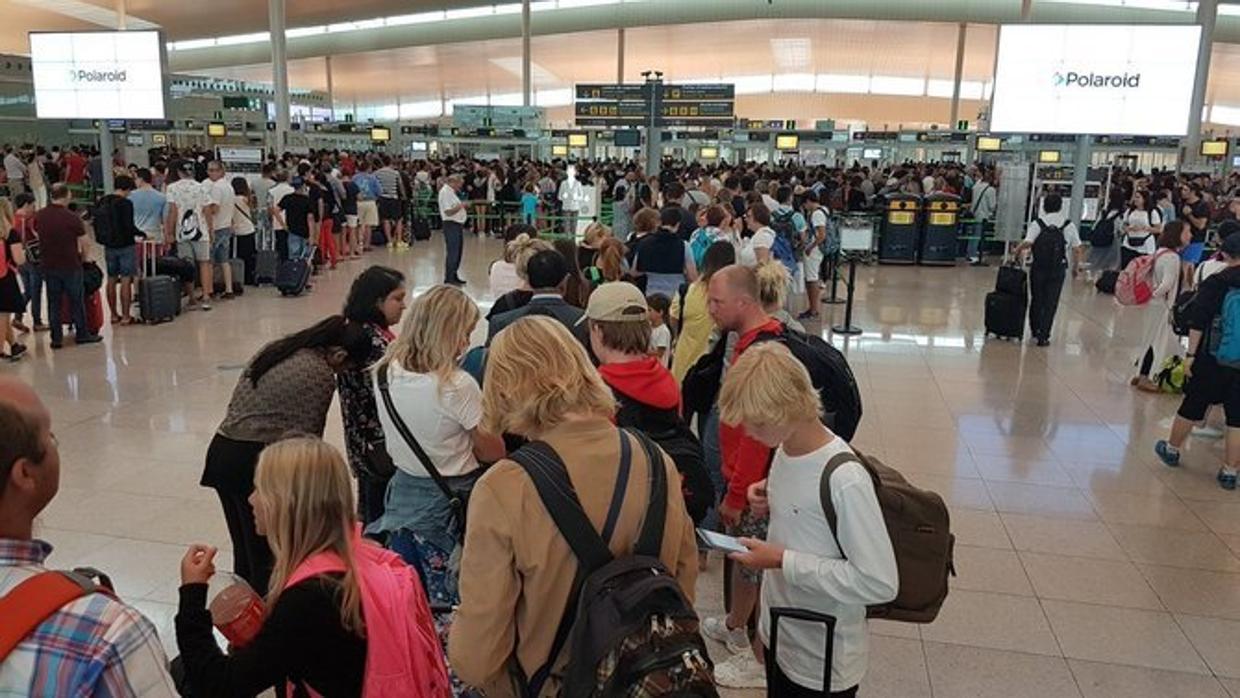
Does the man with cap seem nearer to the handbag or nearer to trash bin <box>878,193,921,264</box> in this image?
the handbag

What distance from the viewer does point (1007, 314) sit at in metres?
9.56

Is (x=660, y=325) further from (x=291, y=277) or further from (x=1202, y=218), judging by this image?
(x=1202, y=218)

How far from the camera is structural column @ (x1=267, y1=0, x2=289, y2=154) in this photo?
20016mm

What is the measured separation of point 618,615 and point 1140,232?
13665 millimetres

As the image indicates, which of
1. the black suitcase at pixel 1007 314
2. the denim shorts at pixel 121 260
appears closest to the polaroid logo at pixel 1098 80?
the black suitcase at pixel 1007 314

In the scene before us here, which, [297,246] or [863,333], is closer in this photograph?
[863,333]

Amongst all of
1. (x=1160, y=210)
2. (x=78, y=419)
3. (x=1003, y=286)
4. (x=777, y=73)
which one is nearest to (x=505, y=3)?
(x=777, y=73)

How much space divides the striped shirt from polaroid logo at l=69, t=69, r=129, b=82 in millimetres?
12755

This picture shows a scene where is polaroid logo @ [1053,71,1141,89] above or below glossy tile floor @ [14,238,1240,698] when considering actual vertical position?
above

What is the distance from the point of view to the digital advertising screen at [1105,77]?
967 cm

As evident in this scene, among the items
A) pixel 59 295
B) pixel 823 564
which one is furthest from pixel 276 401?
pixel 59 295

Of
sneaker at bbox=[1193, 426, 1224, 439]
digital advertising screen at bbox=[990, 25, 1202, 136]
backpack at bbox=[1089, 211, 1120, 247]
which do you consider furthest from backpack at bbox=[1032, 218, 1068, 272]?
backpack at bbox=[1089, 211, 1120, 247]

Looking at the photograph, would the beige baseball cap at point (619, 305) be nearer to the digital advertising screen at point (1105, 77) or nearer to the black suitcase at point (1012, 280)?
the black suitcase at point (1012, 280)

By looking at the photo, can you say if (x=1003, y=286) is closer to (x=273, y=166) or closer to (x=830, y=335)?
(x=830, y=335)
